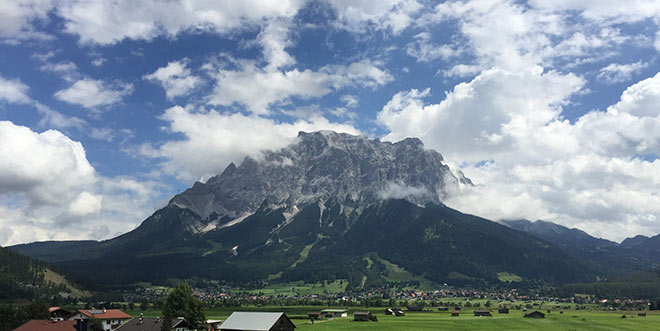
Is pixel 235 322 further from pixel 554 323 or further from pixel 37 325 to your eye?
pixel 554 323

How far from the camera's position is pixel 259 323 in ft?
339

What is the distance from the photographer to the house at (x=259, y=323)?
101312 mm

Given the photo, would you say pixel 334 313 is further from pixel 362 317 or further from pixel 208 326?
pixel 208 326

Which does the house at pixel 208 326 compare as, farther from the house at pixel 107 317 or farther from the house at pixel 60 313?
the house at pixel 60 313

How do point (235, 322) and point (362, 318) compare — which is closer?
point (235, 322)

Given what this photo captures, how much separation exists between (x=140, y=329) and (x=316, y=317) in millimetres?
67838

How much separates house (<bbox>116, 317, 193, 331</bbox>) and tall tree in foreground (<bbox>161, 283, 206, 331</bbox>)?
1.37 m

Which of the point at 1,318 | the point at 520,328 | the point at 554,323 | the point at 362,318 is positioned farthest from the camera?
the point at 362,318

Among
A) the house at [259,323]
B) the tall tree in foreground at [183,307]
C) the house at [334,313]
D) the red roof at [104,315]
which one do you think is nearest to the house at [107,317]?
the red roof at [104,315]

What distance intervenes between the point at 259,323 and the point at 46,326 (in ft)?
140

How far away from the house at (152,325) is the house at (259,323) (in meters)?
7.82

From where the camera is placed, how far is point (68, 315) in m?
137

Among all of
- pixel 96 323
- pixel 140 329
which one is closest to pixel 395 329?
pixel 140 329

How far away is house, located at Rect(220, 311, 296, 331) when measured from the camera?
3989 inches
